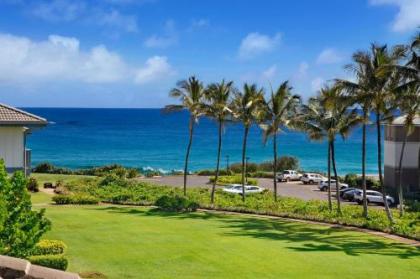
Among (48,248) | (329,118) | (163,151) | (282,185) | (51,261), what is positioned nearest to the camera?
(51,261)

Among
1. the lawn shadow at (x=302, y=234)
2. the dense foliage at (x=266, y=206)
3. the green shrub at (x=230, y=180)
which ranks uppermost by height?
the green shrub at (x=230, y=180)

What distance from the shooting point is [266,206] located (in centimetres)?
3972

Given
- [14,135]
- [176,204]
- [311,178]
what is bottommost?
[176,204]

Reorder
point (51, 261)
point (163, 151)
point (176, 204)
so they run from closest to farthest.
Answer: point (51, 261) → point (176, 204) → point (163, 151)

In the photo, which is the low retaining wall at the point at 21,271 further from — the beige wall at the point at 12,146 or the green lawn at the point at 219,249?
the beige wall at the point at 12,146

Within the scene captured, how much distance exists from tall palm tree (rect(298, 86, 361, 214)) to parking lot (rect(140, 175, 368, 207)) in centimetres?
1666

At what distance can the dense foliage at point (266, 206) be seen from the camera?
32281mm

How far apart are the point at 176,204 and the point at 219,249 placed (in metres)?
14.0

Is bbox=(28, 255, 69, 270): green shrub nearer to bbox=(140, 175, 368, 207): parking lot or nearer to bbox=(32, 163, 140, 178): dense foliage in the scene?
bbox=(140, 175, 368, 207): parking lot

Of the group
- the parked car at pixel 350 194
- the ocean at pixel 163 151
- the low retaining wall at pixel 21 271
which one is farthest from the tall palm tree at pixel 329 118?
the ocean at pixel 163 151

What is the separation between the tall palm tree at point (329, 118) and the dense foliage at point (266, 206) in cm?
204

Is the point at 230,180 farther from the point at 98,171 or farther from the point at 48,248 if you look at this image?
the point at 48,248

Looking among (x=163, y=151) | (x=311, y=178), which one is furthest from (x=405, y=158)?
(x=163, y=151)

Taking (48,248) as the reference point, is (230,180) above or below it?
above
